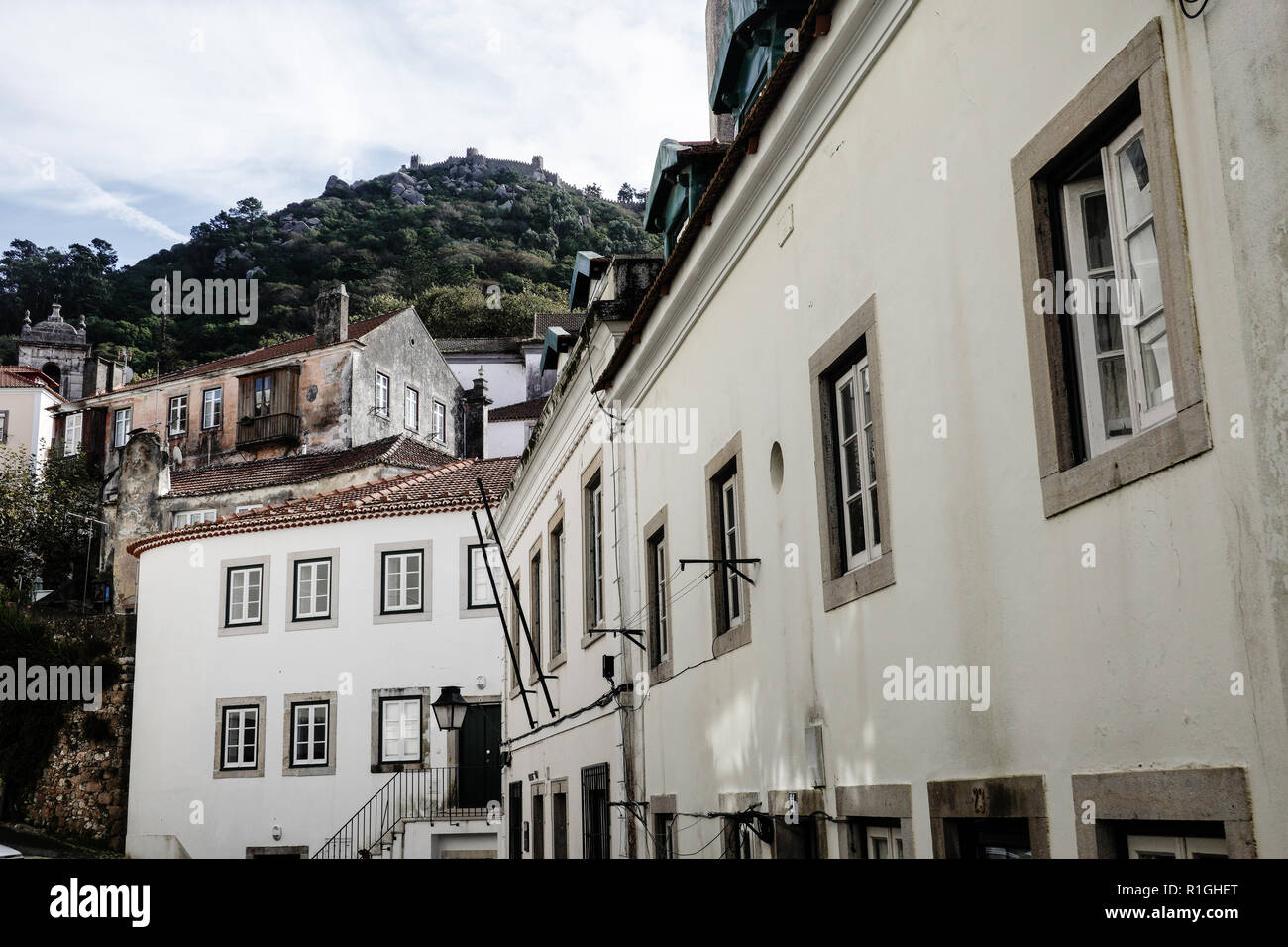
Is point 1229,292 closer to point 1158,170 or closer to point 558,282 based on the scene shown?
point 1158,170

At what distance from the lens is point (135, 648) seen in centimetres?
3119

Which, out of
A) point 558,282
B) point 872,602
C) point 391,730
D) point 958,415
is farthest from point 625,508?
point 558,282

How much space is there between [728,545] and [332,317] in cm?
3567

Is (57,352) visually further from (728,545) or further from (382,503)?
(728,545)

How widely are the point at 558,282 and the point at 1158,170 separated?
77.6 meters

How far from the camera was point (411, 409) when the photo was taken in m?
45.3

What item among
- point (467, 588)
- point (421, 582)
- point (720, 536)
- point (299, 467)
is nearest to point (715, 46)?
point (720, 536)

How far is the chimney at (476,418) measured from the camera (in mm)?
49156

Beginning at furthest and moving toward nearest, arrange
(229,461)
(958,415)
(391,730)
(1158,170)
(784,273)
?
(229,461), (391,730), (784,273), (958,415), (1158,170)

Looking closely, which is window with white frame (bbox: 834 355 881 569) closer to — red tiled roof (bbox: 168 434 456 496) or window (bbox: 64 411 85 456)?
red tiled roof (bbox: 168 434 456 496)

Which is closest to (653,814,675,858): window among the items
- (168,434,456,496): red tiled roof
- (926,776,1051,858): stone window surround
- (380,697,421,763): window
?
(926,776,1051,858): stone window surround

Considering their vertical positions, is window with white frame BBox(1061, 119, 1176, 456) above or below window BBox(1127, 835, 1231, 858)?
above

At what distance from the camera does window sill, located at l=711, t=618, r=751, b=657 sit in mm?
9023

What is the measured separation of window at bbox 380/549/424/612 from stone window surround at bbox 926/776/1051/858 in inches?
887
